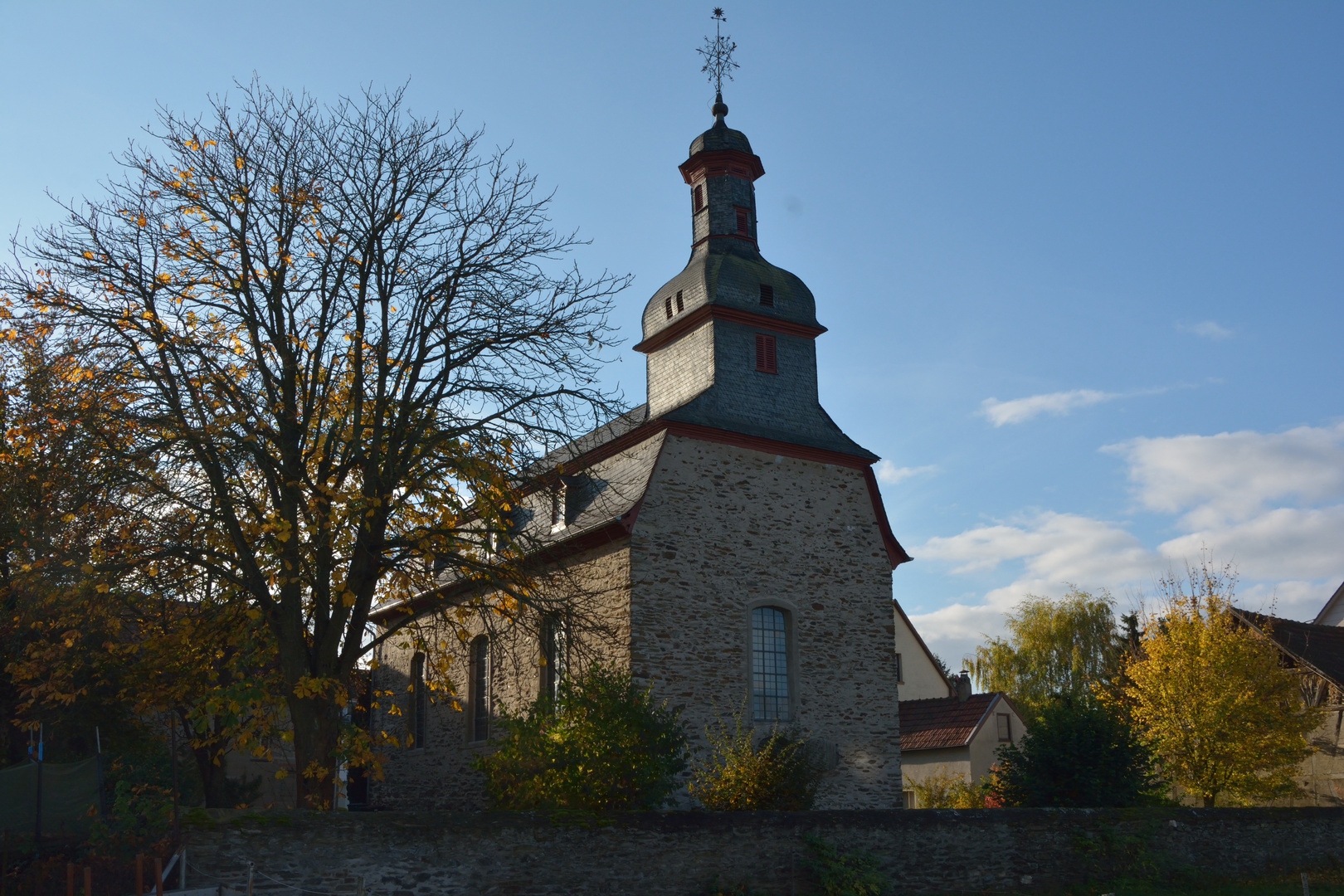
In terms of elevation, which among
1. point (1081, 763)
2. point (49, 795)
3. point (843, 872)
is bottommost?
point (843, 872)

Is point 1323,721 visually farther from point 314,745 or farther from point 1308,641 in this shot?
point 314,745

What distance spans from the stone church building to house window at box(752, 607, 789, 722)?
0.09 feet

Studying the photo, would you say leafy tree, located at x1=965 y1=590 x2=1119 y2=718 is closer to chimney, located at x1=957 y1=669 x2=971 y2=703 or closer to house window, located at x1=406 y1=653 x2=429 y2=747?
chimney, located at x1=957 y1=669 x2=971 y2=703

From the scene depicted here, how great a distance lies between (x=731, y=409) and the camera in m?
19.1

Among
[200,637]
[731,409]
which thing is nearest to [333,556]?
[200,637]

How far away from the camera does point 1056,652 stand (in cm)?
3444

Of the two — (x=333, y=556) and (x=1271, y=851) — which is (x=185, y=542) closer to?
(x=333, y=556)

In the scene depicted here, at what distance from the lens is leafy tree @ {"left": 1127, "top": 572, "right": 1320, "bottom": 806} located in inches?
804

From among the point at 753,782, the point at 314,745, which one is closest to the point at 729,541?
Answer: the point at 753,782

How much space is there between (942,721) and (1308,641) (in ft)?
29.2

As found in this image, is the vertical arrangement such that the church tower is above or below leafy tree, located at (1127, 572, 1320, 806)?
above

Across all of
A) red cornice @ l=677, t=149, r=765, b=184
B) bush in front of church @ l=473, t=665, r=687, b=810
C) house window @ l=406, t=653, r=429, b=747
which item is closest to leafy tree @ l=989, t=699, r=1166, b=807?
bush in front of church @ l=473, t=665, r=687, b=810

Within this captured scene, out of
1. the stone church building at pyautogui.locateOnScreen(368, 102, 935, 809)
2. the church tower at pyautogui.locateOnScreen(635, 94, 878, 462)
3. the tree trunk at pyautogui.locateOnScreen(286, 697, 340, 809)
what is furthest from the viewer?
the church tower at pyautogui.locateOnScreen(635, 94, 878, 462)

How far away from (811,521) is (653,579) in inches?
138
